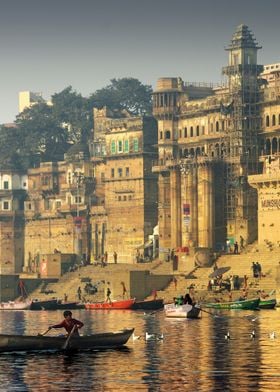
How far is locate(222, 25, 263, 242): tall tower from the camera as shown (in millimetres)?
126250

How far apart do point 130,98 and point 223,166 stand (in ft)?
162

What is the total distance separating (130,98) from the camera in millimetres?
175625

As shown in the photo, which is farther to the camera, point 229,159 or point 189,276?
point 229,159

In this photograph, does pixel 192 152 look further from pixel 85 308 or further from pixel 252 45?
pixel 85 308

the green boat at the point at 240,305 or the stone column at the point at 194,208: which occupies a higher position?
the stone column at the point at 194,208

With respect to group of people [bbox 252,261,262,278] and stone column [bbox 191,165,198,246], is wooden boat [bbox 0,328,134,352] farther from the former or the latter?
stone column [bbox 191,165,198,246]

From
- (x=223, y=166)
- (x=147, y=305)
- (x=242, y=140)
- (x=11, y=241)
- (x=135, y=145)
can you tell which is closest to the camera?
(x=147, y=305)

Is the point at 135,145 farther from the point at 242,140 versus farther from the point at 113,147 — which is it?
the point at 242,140

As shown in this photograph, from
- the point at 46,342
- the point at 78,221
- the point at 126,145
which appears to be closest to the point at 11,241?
the point at 78,221

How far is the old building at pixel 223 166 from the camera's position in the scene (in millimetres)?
126688

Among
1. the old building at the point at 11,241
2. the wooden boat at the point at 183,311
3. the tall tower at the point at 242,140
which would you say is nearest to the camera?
the wooden boat at the point at 183,311

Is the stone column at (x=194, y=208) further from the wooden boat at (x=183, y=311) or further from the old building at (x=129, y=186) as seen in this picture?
the wooden boat at (x=183, y=311)

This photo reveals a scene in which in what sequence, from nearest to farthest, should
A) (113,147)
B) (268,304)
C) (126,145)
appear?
(268,304) < (126,145) < (113,147)

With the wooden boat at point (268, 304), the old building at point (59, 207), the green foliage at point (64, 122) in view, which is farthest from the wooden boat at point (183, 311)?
the green foliage at point (64, 122)
